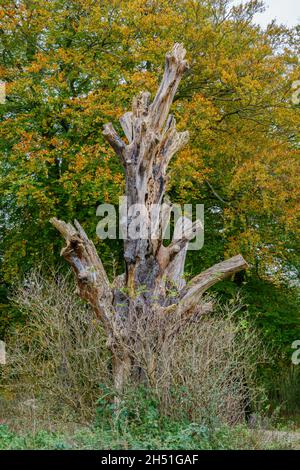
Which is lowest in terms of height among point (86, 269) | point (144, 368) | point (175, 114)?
point (144, 368)

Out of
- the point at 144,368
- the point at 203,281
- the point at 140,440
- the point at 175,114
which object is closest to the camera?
the point at 140,440

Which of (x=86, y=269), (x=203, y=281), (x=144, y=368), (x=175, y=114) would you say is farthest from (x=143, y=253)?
(x=175, y=114)

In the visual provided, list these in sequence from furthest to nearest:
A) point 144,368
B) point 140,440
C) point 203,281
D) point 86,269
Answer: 1. point 203,281
2. point 86,269
3. point 144,368
4. point 140,440

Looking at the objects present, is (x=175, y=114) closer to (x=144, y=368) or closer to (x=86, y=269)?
(x=86, y=269)

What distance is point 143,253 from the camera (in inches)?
355

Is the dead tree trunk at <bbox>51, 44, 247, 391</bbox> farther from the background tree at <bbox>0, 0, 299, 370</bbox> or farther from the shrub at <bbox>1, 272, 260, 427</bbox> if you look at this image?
the background tree at <bbox>0, 0, 299, 370</bbox>

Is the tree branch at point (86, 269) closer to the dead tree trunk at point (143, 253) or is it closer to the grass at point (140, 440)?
the dead tree trunk at point (143, 253)

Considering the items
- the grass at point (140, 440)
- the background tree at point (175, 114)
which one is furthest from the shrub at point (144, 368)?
the background tree at point (175, 114)

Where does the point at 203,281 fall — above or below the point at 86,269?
below

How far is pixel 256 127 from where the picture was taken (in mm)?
16047

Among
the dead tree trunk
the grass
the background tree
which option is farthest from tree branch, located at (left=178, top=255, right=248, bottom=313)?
the background tree

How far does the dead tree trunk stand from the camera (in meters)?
8.79
